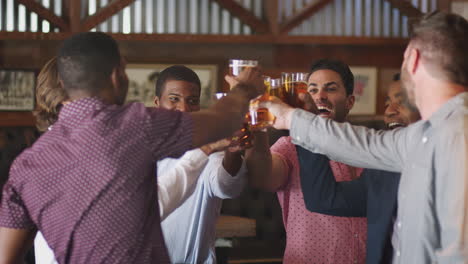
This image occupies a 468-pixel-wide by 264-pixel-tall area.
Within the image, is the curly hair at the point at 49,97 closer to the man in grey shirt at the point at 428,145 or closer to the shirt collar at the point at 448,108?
the man in grey shirt at the point at 428,145

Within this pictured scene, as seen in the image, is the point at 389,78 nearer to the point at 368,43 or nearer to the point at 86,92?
the point at 368,43

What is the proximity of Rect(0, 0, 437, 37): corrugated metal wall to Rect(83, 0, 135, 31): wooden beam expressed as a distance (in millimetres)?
52

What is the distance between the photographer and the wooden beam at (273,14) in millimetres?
5695

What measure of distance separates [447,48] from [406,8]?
444cm

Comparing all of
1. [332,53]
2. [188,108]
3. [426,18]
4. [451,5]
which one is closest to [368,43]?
[332,53]

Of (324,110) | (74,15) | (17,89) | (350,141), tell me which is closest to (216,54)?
(74,15)

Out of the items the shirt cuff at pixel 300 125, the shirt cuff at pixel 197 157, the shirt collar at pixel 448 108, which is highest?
the shirt collar at pixel 448 108

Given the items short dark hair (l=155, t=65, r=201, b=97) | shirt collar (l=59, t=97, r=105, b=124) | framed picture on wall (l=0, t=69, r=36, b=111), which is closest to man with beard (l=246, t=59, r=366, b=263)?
short dark hair (l=155, t=65, r=201, b=97)

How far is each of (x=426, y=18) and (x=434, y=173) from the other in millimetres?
405

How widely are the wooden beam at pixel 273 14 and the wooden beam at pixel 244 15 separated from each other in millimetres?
53

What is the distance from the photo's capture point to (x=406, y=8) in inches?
234

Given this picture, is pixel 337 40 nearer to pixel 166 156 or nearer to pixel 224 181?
pixel 224 181

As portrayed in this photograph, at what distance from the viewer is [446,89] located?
1707 millimetres

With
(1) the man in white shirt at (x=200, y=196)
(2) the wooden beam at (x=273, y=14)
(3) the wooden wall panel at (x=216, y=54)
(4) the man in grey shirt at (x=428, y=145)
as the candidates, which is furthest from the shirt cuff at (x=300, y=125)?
(2) the wooden beam at (x=273, y=14)
